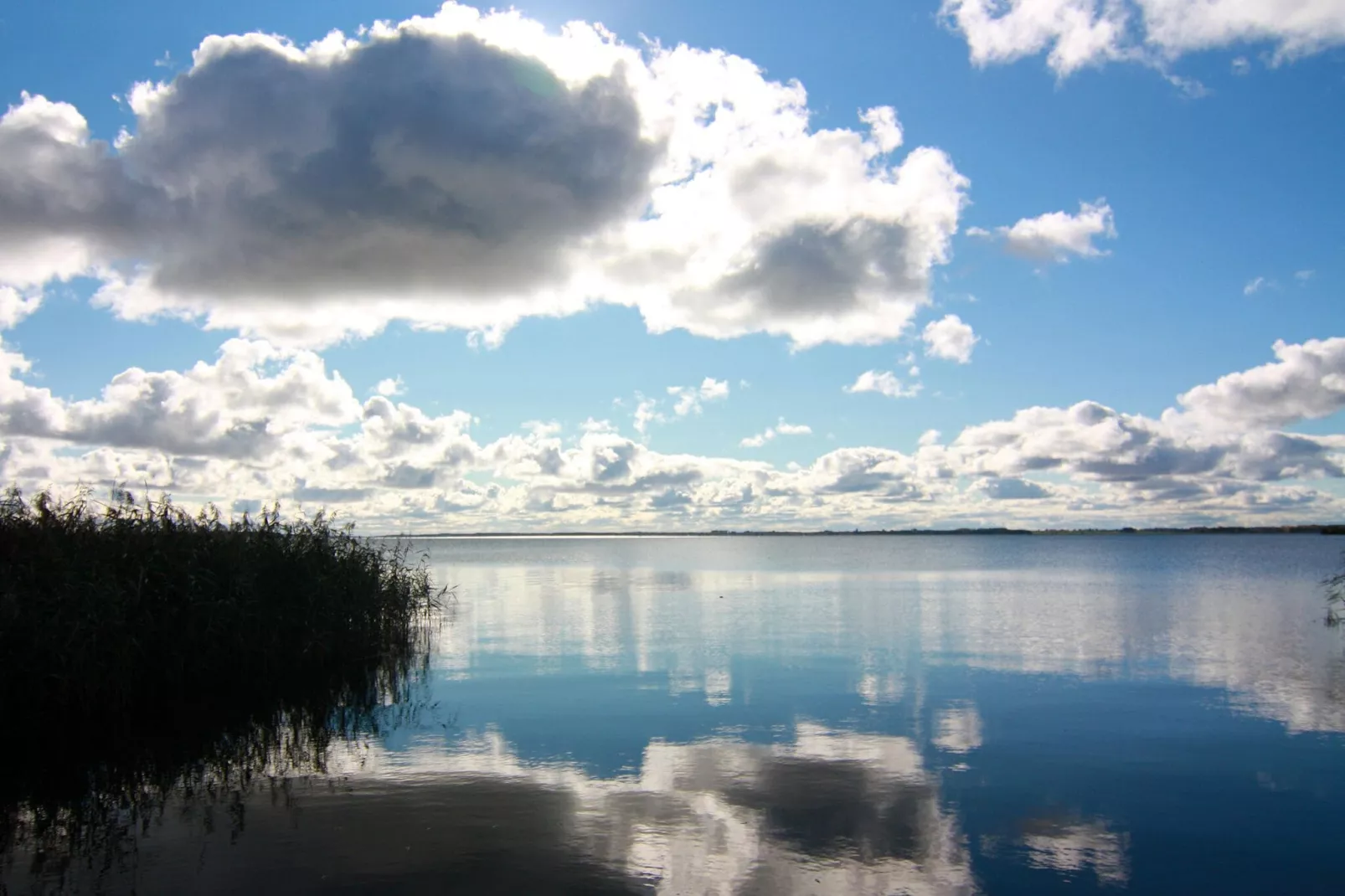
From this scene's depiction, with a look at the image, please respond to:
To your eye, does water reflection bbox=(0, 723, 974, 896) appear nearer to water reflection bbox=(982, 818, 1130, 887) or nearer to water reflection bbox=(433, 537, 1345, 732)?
water reflection bbox=(982, 818, 1130, 887)

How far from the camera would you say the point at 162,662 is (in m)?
18.5

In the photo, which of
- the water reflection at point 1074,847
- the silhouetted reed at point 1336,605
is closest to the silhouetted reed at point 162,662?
the water reflection at point 1074,847

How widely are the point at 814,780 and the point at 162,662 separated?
44.5 feet

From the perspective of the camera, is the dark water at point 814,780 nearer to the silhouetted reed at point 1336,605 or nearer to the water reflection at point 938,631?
the water reflection at point 938,631

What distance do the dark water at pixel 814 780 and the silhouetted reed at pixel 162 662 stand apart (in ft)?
4.62

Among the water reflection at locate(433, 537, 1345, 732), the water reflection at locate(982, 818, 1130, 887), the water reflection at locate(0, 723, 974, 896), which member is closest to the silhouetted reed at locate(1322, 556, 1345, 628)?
the water reflection at locate(433, 537, 1345, 732)

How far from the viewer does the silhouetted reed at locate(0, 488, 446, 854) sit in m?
14.4

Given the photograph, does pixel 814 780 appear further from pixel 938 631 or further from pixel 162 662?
pixel 938 631

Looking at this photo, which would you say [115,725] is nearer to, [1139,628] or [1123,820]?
[1123,820]

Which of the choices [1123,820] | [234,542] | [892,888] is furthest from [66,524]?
[1123,820]

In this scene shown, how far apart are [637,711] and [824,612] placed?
21976 millimetres

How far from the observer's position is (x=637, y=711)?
19.0 m

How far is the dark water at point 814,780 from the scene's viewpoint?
1022cm

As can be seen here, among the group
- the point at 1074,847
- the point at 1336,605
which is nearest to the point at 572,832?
the point at 1074,847
